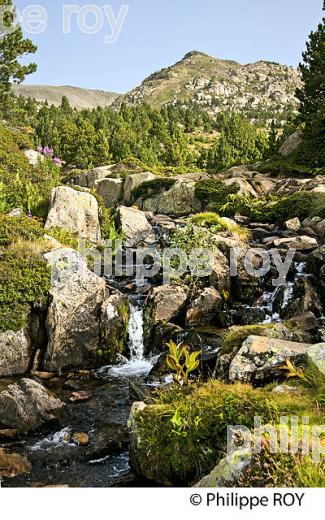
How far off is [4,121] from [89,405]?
30834mm

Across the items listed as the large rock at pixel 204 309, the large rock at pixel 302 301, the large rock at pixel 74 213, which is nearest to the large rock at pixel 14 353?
the large rock at pixel 204 309

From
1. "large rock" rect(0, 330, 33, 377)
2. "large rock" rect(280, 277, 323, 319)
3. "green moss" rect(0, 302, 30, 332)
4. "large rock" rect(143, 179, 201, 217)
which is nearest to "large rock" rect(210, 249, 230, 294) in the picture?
"large rock" rect(280, 277, 323, 319)

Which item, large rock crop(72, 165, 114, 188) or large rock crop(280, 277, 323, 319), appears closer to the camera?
large rock crop(280, 277, 323, 319)

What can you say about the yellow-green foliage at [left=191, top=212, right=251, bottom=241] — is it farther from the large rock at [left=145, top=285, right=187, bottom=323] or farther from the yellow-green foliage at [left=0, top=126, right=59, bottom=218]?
the yellow-green foliage at [left=0, top=126, right=59, bottom=218]

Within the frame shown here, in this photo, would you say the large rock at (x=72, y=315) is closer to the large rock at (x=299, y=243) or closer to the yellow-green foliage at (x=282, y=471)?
the large rock at (x=299, y=243)

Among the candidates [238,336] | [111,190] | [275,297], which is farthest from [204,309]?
[111,190]

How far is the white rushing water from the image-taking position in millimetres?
11719

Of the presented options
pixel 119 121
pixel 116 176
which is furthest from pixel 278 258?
pixel 119 121

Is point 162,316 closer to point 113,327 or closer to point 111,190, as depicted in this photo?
point 113,327

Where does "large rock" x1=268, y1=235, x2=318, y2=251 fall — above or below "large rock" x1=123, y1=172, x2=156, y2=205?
below

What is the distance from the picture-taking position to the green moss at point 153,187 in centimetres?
3175

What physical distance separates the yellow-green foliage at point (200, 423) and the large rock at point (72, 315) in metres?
6.11

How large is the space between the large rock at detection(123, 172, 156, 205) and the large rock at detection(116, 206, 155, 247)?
891cm

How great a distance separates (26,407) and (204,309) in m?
6.12
